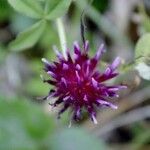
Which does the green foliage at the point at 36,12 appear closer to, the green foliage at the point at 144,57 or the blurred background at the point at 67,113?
the green foliage at the point at 144,57

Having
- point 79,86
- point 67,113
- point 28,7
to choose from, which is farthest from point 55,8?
point 67,113

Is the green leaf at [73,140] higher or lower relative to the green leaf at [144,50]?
higher

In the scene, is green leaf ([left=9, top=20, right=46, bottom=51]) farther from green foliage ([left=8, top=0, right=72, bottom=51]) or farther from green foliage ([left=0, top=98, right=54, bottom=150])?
green foliage ([left=0, top=98, right=54, bottom=150])

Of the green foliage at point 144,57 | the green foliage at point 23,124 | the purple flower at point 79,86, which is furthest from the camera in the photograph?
the green foliage at point 23,124

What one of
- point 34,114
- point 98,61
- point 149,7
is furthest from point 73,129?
point 98,61

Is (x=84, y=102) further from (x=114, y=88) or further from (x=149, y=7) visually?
(x=149, y=7)

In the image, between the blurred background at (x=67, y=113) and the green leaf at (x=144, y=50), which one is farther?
the blurred background at (x=67, y=113)

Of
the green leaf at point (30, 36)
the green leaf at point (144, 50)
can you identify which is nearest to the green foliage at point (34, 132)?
the green leaf at point (30, 36)

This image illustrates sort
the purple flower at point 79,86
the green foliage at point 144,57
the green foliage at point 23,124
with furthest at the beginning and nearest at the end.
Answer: the green foliage at point 23,124 → the green foliage at point 144,57 → the purple flower at point 79,86
